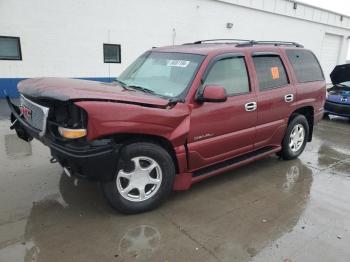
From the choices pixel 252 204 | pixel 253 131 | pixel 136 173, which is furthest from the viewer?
pixel 253 131

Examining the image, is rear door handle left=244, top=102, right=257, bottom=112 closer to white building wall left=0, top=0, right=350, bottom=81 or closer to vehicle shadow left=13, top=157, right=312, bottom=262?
vehicle shadow left=13, top=157, right=312, bottom=262

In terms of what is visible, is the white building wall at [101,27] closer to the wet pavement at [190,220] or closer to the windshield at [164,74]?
the wet pavement at [190,220]

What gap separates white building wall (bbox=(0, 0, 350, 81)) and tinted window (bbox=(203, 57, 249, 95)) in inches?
340

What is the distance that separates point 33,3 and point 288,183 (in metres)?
9.63

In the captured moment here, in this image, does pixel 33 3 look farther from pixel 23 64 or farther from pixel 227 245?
pixel 227 245

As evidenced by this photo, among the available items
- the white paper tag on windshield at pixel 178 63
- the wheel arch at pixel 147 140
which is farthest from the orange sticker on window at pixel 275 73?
the wheel arch at pixel 147 140

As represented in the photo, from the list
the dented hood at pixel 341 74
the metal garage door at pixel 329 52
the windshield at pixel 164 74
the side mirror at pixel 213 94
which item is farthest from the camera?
the metal garage door at pixel 329 52

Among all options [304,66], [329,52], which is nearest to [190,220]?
[304,66]

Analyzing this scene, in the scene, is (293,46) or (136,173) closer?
(136,173)

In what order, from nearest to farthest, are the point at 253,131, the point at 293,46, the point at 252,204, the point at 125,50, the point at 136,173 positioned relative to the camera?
the point at 136,173
the point at 252,204
the point at 253,131
the point at 293,46
the point at 125,50

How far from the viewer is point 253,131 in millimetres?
4559

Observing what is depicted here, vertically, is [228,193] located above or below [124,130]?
below

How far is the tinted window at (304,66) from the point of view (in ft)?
17.4

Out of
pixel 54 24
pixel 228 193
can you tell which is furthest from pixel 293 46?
pixel 54 24
